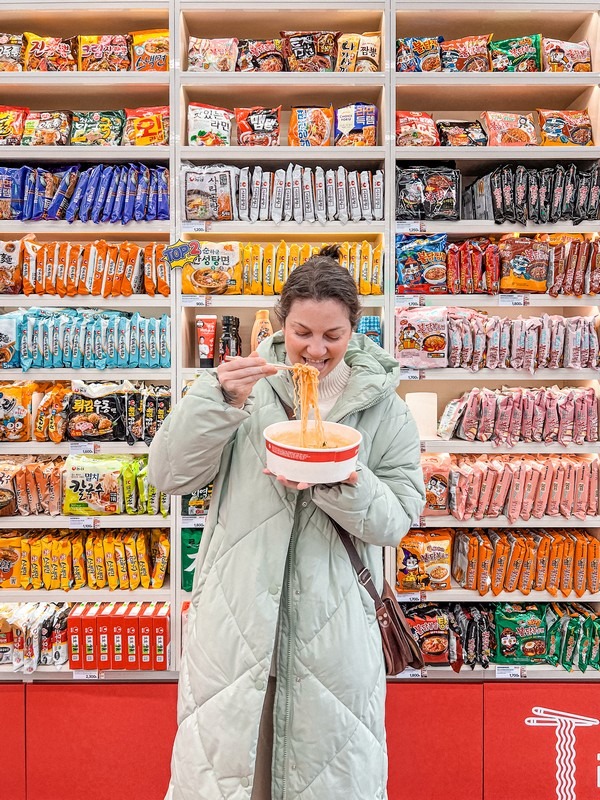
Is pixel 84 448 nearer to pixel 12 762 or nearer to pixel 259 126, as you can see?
pixel 12 762

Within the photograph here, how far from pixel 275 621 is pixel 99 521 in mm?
1515

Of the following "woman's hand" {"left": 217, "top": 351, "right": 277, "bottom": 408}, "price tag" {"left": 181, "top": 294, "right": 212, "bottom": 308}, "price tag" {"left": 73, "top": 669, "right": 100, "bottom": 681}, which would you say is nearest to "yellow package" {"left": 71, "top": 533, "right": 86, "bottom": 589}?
"price tag" {"left": 73, "top": 669, "right": 100, "bottom": 681}

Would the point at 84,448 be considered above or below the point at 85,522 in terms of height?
above

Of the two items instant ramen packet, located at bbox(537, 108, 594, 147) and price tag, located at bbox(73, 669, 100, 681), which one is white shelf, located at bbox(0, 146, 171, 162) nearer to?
instant ramen packet, located at bbox(537, 108, 594, 147)

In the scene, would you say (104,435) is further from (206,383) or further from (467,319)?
(467,319)

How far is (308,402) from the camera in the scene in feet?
4.57

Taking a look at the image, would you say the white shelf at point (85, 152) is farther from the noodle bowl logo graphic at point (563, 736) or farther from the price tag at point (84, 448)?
the noodle bowl logo graphic at point (563, 736)

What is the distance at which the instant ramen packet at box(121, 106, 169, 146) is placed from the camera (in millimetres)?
2588

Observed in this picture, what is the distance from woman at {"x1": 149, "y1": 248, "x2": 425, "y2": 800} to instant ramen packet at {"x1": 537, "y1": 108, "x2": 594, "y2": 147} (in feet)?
6.01

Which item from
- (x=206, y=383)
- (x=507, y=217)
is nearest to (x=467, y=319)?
(x=507, y=217)

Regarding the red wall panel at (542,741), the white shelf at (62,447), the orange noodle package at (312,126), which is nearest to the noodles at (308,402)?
the white shelf at (62,447)

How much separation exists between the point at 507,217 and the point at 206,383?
1.90m

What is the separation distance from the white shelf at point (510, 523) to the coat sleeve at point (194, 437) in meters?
1.54

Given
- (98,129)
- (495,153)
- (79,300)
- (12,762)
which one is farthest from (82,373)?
(495,153)
